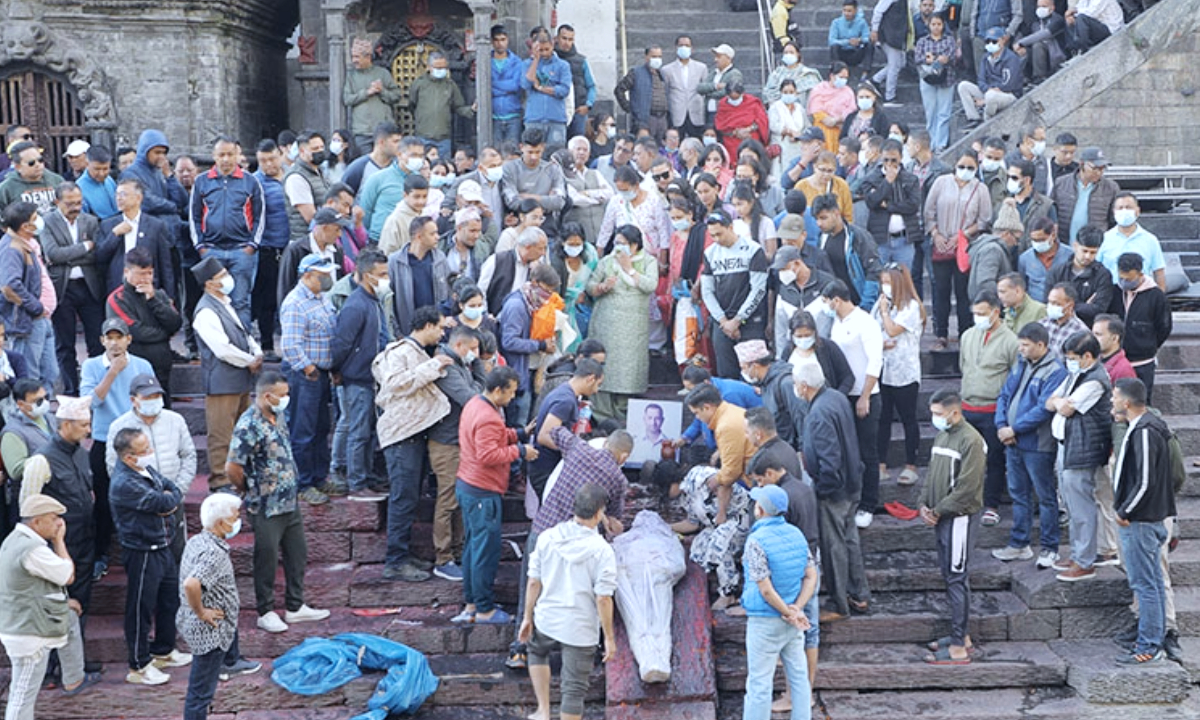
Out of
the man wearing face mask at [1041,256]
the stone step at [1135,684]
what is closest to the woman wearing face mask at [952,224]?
the man wearing face mask at [1041,256]

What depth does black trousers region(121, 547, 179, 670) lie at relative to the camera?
9.36m

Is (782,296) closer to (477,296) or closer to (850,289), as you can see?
(850,289)

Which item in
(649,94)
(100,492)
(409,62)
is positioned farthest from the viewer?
(409,62)

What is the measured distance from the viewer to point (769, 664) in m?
8.66

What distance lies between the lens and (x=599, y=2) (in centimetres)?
2019

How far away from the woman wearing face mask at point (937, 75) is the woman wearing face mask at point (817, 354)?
8.15 meters

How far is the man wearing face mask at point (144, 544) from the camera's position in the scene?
30.2 ft

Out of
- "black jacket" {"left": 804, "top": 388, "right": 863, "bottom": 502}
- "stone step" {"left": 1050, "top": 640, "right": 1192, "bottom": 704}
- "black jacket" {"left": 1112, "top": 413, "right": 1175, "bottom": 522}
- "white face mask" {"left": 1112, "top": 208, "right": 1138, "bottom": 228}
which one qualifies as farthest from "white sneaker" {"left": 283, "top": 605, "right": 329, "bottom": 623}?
"white face mask" {"left": 1112, "top": 208, "right": 1138, "bottom": 228}

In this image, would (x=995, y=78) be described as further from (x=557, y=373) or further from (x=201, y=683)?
(x=201, y=683)

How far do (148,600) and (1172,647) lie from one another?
679 cm

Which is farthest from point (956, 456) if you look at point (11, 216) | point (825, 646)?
point (11, 216)

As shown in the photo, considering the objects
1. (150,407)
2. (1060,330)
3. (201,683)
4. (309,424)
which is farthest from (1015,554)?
(150,407)

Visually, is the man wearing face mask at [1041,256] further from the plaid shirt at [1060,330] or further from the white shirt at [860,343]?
the white shirt at [860,343]

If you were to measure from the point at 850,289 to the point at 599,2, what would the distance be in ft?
32.0
